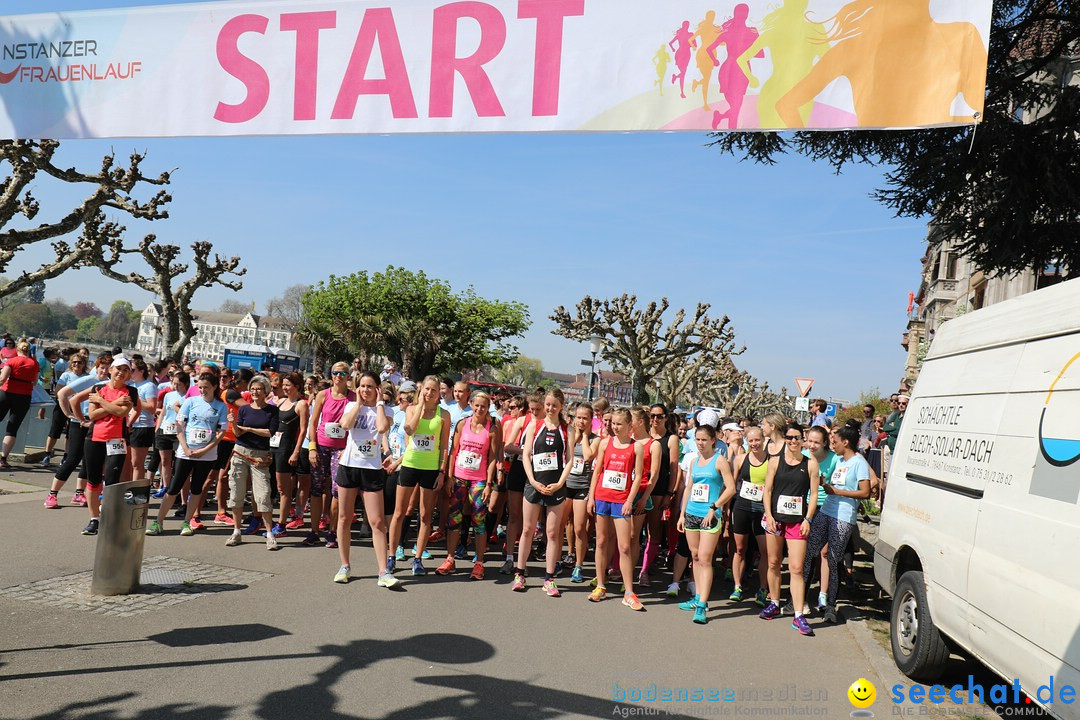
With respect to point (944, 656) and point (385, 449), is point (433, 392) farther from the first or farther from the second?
point (944, 656)

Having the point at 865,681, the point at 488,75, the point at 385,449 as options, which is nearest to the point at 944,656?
the point at 865,681

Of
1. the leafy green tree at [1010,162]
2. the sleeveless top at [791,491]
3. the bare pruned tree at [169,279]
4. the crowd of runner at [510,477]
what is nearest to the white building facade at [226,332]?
the bare pruned tree at [169,279]

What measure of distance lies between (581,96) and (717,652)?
14.0 feet

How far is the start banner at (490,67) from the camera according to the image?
3.68 meters

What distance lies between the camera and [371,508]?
7.16m

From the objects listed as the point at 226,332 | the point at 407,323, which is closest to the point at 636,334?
A: the point at 407,323

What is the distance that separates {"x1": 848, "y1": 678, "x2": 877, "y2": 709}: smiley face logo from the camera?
5.06 m

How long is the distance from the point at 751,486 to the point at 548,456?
6.53 feet

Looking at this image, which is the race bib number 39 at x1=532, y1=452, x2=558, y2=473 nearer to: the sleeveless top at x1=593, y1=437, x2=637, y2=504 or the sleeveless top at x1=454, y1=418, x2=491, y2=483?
the sleeveless top at x1=593, y1=437, x2=637, y2=504

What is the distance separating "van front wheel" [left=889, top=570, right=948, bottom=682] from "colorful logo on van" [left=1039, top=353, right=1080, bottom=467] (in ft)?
5.52

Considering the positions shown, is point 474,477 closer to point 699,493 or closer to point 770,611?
point 699,493

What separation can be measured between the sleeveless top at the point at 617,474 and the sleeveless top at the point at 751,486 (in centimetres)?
110

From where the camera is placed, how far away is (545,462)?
761 centimetres

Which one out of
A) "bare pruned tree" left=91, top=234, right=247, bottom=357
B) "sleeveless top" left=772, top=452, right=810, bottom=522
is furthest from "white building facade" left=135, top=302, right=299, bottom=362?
"sleeveless top" left=772, top=452, right=810, bottom=522
